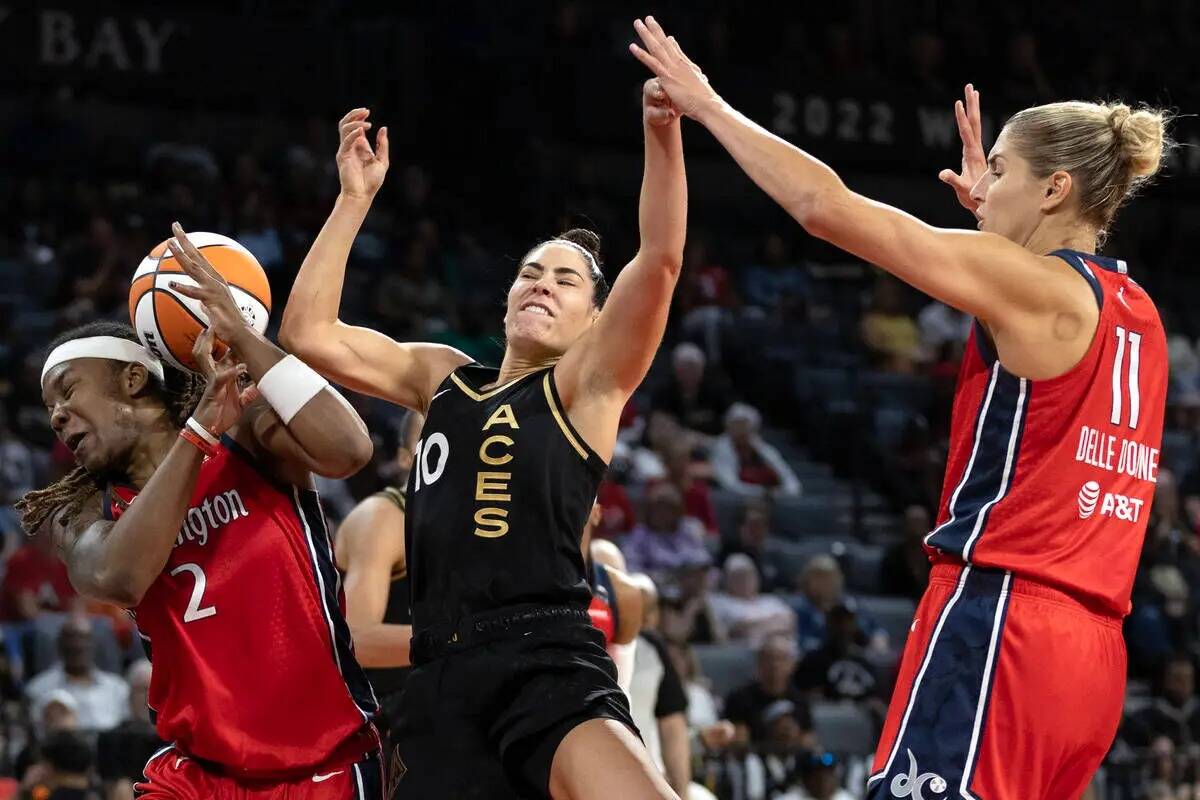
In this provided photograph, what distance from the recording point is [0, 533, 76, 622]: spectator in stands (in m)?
9.73

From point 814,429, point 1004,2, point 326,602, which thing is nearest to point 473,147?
point 814,429

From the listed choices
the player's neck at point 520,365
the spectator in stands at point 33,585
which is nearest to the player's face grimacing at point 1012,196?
the player's neck at point 520,365

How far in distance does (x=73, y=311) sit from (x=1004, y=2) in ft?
36.9

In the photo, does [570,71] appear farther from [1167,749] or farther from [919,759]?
[919,759]

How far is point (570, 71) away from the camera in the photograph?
16.6 m

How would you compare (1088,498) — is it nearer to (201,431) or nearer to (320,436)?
(320,436)

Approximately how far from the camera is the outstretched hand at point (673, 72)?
397 cm

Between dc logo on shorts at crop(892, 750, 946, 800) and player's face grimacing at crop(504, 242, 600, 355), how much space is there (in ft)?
4.90

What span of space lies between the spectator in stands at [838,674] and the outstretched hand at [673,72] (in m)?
7.57

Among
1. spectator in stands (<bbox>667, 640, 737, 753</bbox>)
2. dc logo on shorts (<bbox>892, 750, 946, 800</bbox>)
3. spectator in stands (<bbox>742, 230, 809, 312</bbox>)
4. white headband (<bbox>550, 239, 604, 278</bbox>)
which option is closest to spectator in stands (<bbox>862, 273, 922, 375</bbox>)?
spectator in stands (<bbox>742, 230, 809, 312</bbox>)

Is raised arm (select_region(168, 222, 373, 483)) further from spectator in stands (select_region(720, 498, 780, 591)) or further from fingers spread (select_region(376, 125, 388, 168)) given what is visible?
spectator in stands (select_region(720, 498, 780, 591))

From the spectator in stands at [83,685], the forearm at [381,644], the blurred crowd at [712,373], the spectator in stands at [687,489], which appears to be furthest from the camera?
the spectator in stands at [687,489]

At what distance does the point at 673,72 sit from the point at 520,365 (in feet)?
3.14

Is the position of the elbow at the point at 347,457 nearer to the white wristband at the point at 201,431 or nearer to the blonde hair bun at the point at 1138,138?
the white wristband at the point at 201,431
